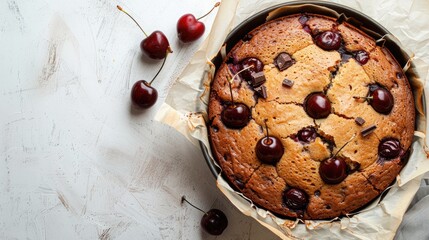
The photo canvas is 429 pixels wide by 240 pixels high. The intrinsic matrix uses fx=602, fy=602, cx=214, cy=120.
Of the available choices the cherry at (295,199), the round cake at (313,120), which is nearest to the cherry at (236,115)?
the round cake at (313,120)

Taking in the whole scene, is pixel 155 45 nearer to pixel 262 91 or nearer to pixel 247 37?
A: pixel 247 37

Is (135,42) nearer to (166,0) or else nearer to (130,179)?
(166,0)

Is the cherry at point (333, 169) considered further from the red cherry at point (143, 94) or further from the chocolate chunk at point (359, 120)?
the red cherry at point (143, 94)

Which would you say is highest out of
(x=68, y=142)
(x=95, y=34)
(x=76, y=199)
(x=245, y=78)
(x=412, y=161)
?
(x=412, y=161)

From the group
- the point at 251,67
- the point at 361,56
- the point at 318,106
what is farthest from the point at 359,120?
the point at 251,67

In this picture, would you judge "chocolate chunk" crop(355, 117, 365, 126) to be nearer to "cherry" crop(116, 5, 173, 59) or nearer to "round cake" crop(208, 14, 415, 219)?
"round cake" crop(208, 14, 415, 219)

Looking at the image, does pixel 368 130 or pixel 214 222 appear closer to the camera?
pixel 368 130

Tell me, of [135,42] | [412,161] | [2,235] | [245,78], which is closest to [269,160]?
[245,78]
